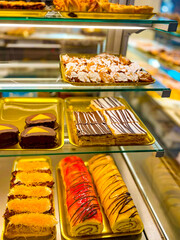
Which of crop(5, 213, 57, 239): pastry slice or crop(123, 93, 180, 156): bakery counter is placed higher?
crop(123, 93, 180, 156): bakery counter

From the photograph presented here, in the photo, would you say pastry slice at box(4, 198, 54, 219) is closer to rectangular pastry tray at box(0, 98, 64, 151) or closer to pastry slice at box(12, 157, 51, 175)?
pastry slice at box(12, 157, 51, 175)

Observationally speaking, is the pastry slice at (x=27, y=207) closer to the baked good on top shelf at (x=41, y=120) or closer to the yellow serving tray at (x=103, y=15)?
the baked good on top shelf at (x=41, y=120)

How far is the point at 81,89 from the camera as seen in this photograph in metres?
1.45

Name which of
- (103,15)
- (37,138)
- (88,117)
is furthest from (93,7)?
(37,138)

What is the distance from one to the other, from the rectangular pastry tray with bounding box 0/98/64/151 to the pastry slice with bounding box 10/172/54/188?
1.17 ft

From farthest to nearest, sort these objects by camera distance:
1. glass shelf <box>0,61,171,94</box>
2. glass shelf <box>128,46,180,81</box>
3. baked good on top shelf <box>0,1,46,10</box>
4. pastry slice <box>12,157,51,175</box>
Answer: glass shelf <box>128,46,180,81</box>
pastry slice <box>12,157,51,175</box>
glass shelf <box>0,61,171,94</box>
baked good on top shelf <box>0,1,46,10</box>

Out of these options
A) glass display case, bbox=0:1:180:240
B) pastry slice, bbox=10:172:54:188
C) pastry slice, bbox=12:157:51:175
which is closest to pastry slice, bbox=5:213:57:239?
glass display case, bbox=0:1:180:240

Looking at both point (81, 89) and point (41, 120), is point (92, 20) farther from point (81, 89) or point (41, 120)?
point (41, 120)

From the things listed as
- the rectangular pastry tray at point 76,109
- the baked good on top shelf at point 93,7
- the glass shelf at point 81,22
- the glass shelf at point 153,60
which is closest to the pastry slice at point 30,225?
the rectangular pastry tray at point 76,109

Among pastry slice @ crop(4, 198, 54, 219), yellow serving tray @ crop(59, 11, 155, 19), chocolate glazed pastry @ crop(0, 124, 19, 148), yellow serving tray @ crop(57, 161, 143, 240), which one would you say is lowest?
yellow serving tray @ crop(57, 161, 143, 240)

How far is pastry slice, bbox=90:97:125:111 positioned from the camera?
72.9 inches

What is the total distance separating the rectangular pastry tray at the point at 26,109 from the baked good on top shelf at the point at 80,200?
14.6 inches

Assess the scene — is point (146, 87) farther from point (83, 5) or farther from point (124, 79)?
point (83, 5)

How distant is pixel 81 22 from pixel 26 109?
791mm
